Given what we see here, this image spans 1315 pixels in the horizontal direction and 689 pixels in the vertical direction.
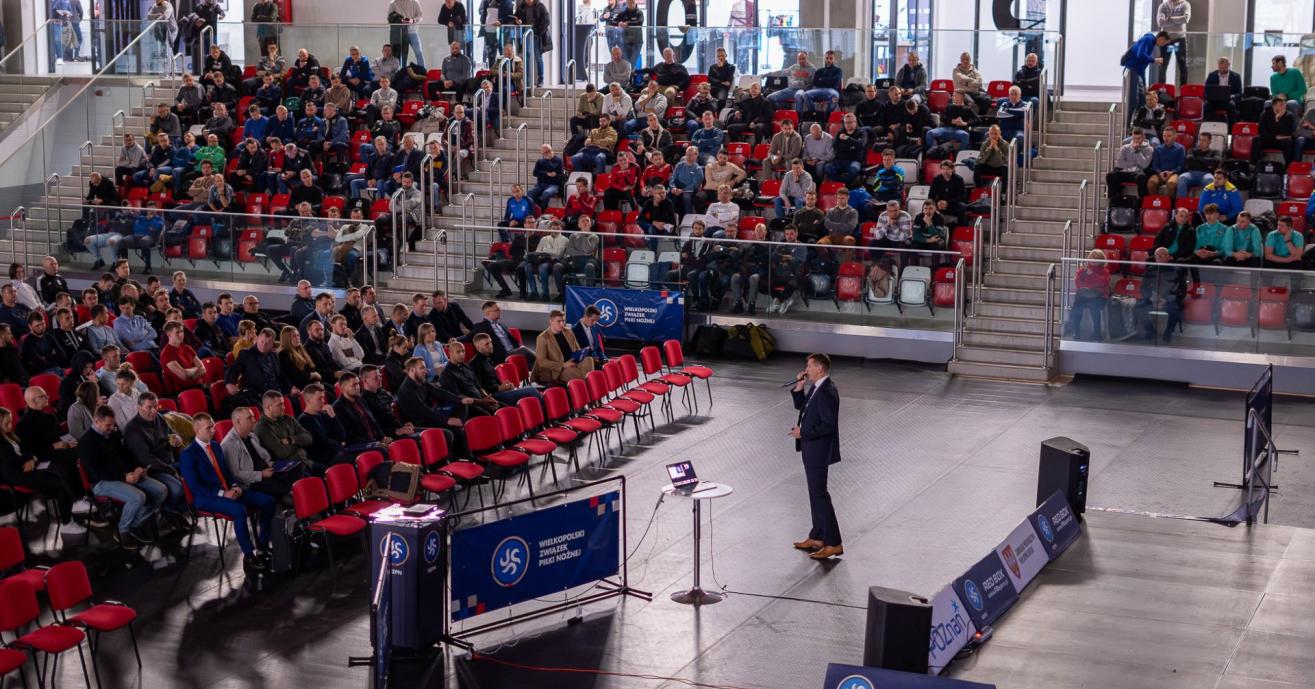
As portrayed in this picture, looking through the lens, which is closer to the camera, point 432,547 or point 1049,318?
point 432,547

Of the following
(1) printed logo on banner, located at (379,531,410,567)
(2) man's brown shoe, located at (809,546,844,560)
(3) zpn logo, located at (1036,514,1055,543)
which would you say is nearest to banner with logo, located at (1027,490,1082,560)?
(3) zpn logo, located at (1036,514,1055,543)

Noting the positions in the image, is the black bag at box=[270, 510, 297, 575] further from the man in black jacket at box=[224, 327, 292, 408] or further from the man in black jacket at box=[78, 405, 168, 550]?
the man in black jacket at box=[224, 327, 292, 408]

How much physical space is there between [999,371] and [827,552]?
28.0 ft

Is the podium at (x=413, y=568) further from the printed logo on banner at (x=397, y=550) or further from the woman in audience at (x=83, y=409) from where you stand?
the woman in audience at (x=83, y=409)

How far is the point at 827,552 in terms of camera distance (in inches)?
495

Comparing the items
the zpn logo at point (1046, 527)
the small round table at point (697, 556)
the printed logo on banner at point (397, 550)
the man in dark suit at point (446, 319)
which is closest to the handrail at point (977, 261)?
the man in dark suit at point (446, 319)

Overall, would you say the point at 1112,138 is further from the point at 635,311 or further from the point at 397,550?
the point at 397,550

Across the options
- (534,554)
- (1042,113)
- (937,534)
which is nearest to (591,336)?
(937,534)

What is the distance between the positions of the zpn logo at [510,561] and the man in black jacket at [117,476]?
3543 mm

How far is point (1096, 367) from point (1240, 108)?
664cm

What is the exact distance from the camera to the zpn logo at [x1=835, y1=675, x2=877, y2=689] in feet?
27.9

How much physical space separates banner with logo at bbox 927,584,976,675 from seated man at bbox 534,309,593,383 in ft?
25.1

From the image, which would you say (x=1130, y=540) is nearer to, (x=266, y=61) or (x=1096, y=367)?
(x=1096, y=367)

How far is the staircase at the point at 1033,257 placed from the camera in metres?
20.6
